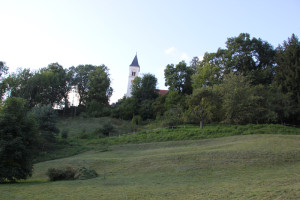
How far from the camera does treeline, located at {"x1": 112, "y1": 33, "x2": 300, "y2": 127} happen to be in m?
42.2

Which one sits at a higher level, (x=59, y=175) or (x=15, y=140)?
(x=15, y=140)

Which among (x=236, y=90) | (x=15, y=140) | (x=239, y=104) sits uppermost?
(x=236, y=90)

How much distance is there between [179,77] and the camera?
6762cm

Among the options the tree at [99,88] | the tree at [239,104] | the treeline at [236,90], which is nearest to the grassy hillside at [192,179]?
the tree at [239,104]

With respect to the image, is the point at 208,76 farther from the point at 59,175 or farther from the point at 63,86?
the point at 59,175

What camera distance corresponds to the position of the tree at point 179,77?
67375 mm

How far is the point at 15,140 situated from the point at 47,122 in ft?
75.8

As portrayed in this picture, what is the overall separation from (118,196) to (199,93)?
33.3 meters

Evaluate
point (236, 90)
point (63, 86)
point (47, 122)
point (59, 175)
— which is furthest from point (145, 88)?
point (59, 175)

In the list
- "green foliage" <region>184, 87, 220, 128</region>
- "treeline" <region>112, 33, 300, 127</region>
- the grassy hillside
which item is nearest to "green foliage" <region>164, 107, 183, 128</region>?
"treeline" <region>112, 33, 300, 127</region>

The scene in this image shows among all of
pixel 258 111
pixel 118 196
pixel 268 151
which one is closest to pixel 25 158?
pixel 118 196

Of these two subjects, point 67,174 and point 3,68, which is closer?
point 67,174

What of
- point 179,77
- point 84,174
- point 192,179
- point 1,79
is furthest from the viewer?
point 179,77

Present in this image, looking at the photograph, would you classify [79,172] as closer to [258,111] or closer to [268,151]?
[268,151]
